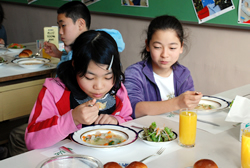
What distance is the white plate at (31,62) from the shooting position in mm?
2575

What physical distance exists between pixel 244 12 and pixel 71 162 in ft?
7.90

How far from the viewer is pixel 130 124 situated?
4.55 ft

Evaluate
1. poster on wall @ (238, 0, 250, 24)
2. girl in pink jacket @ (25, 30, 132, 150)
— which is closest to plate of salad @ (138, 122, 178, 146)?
girl in pink jacket @ (25, 30, 132, 150)

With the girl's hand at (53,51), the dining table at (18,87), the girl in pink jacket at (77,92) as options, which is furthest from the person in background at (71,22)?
the girl in pink jacket at (77,92)

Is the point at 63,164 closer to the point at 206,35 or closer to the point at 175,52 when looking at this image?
the point at 175,52

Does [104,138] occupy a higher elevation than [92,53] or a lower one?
Result: lower

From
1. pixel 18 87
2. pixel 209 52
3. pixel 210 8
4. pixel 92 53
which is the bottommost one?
pixel 18 87

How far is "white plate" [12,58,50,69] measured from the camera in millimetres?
2575

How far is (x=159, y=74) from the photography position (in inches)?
74.9

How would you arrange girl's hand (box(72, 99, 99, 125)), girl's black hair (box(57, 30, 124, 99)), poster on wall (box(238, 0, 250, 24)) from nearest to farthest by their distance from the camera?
girl's hand (box(72, 99, 99, 125))
girl's black hair (box(57, 30, 124, 99))
poster on wall (box(238, 0, 250, 24))

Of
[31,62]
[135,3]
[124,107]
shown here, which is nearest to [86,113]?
[124,107]

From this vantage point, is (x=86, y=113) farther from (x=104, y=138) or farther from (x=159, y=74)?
(x=159, y=74)

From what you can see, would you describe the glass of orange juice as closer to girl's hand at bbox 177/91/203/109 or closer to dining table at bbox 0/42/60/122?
girl's hand at bbox 177/91/203/109

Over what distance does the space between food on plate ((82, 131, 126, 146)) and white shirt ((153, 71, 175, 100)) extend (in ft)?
2.34
